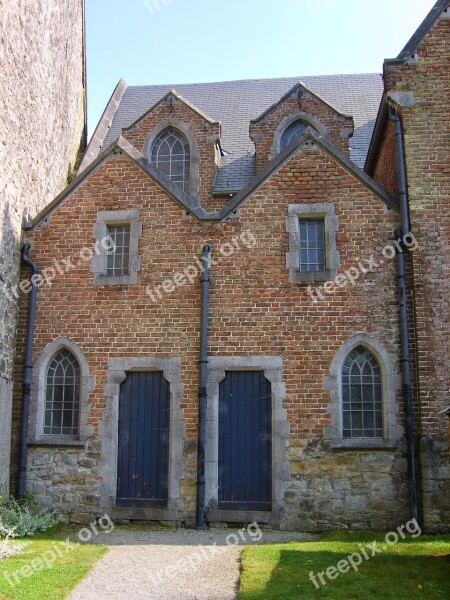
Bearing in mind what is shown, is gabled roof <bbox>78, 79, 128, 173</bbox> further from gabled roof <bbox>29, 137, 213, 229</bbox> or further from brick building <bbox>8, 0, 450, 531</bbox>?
brick building <bbox>8, 0, 450, 531</bbox>

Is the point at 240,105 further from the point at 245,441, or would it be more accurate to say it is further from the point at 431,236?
the point at 245,441

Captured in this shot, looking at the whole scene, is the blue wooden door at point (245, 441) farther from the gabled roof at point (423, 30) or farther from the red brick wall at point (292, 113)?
the gabled roof at point (423, 30)

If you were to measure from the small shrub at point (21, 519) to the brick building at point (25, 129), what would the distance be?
1.32 ft

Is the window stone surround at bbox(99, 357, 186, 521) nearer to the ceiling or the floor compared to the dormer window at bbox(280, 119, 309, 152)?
nearer to the floor

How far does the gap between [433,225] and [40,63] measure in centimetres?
850

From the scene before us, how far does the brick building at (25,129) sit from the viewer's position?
449 inches

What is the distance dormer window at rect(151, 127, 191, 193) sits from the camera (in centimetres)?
1631

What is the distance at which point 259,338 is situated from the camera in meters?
11.7

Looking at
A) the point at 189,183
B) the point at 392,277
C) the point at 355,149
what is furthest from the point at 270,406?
the point at 355,149

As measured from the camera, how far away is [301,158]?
40.9 feet

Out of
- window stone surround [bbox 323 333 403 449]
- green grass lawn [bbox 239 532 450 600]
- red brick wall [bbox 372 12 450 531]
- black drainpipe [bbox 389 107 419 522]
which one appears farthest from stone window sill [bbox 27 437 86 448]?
red brick wall [bbox 372 12 450 531]

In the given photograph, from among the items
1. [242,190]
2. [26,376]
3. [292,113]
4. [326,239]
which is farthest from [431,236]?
[26,376]

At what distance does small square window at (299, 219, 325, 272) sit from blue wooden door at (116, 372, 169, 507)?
3439mm
